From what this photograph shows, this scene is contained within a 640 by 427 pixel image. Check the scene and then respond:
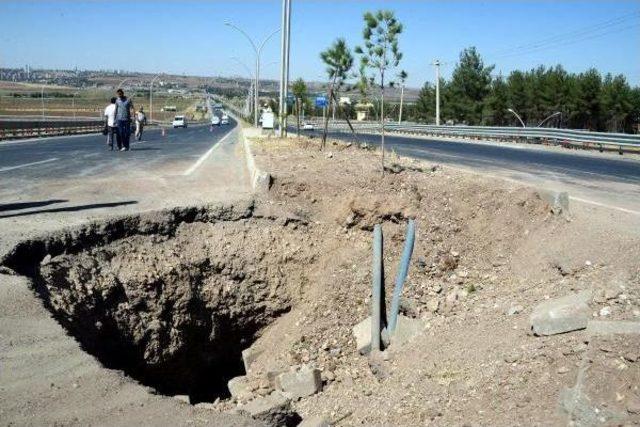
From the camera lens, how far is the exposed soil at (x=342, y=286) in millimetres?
5512

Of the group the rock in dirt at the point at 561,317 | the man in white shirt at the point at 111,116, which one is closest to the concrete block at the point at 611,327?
the rock in dirt at the point at 561,317

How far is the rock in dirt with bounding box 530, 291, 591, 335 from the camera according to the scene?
16.1 ft

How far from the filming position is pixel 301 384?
22.3ft

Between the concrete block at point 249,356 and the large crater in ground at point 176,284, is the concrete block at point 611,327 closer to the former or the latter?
the large crater in ground at point 176,284

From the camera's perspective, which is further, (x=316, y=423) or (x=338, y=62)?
(x=338, y=62)

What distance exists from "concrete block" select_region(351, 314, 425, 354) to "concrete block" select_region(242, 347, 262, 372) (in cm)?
181

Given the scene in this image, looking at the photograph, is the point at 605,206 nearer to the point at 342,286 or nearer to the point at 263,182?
the point at 342,286

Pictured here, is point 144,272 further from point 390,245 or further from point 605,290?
point 605,290

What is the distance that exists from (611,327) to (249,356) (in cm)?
563

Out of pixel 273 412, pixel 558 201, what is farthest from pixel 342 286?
pixel 273 412

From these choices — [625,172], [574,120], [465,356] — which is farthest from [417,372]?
[574,120]

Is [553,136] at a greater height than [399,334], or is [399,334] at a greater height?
[553,136]

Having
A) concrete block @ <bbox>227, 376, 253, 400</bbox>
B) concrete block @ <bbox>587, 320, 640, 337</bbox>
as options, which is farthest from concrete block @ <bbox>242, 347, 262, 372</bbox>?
concrete block @ <bbox>587, 320, 640, 337</bbox>

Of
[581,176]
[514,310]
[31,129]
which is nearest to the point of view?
[514,310]
